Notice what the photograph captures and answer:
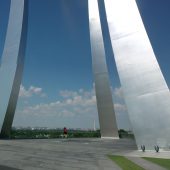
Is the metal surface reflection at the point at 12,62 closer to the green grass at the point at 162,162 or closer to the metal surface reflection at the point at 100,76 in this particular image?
the metal surface reflection at the point at 100,76

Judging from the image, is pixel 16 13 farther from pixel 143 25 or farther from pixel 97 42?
pixel 143 25

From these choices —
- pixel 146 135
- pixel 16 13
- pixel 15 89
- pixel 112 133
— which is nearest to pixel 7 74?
pixel 15 89

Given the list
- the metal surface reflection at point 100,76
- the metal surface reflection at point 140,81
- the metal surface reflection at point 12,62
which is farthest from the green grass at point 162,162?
the metal surface reflection at point 100,76

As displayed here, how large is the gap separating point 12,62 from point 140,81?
12.4 metres

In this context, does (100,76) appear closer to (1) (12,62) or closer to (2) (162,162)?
(1) (12,62)

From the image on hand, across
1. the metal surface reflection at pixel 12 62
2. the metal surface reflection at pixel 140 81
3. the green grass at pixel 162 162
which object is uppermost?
the metal surface reflection at pixel 12 62

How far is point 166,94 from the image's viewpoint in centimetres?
1250

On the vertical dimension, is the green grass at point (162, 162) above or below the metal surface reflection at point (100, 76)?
Answer: below

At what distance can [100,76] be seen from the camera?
26.1 metres

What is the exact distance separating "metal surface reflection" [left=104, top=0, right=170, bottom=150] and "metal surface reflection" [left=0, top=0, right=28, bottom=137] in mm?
9962

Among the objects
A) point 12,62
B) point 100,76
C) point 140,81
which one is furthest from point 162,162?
point 100,76

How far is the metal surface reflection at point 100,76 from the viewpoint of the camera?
25.9 metres

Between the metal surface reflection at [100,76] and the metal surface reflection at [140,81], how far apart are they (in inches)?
430

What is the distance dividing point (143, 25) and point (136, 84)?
3235 mm
